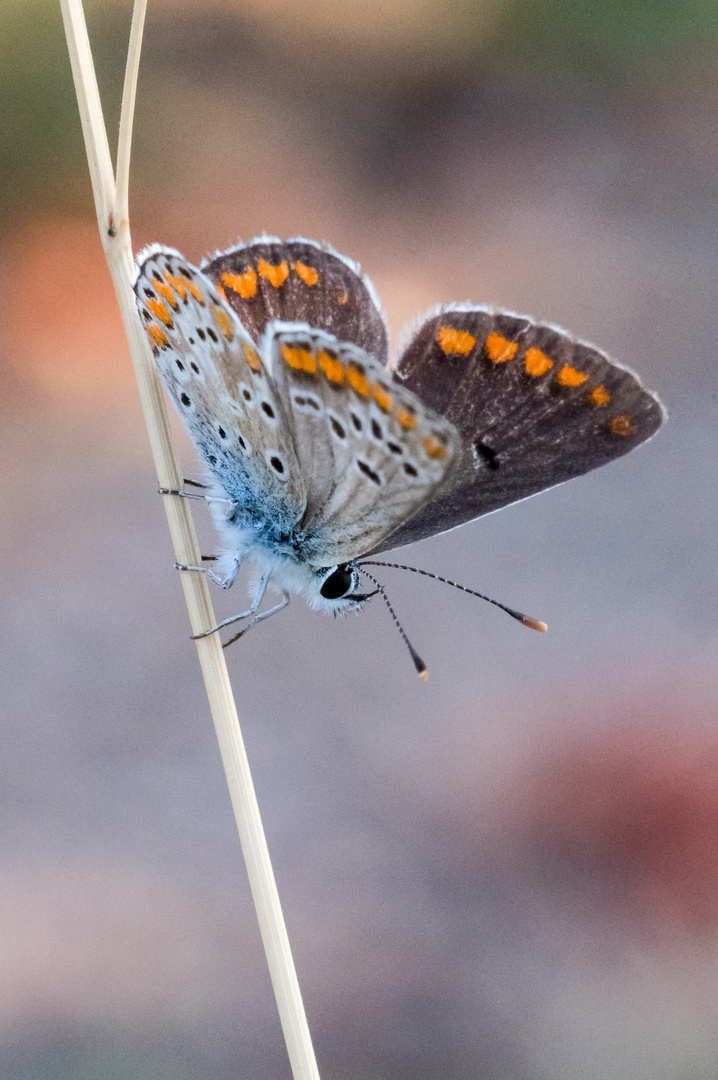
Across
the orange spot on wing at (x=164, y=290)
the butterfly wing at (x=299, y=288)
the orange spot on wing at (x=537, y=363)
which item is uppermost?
the butterfly wing at (x=299, y=288)

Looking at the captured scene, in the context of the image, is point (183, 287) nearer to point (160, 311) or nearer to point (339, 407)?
point (160, 311)

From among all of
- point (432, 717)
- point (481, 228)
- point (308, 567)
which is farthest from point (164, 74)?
point (308, 567)

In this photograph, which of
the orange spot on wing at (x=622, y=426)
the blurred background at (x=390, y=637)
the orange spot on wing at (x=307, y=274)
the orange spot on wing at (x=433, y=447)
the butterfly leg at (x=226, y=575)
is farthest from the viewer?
the blurred background at (x=390, y=637)

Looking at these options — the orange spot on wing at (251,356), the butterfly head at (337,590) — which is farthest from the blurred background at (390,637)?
the orange spot on wing at (251,356)

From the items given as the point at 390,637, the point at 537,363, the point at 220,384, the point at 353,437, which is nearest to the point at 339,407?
the point at 353,437

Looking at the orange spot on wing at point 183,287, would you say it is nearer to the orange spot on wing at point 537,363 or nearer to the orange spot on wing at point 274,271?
the orange spot on wing at point 274,271

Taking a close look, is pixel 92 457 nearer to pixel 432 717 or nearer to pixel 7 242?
pixel 7 242

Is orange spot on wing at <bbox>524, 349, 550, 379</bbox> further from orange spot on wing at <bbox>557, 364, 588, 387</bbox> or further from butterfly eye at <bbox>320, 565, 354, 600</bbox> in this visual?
butterfly eye at <bbox>320, 565, 354, 600</bbox>
